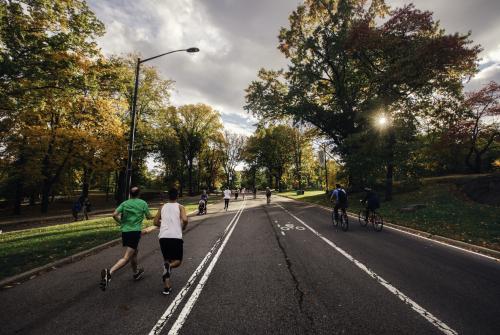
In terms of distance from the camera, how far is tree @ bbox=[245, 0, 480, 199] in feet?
55.8

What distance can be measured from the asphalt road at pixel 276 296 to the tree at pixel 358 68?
1435cm

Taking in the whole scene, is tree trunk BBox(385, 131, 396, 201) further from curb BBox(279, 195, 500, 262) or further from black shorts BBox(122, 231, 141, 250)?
black shorts BBox(122, 231, 141, 250)

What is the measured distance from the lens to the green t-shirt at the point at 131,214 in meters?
5.38

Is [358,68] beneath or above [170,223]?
above

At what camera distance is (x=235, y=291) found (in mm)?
4750

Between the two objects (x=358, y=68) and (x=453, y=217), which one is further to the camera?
(x=358, y=68)

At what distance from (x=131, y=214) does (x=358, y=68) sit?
23447mm

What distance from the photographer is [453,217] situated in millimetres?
12461

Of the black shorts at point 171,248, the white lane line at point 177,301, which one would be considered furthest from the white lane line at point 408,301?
the black shorts at point 171,248

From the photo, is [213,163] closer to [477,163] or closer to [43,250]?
[477,163]

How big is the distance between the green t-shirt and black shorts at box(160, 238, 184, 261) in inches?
35.3

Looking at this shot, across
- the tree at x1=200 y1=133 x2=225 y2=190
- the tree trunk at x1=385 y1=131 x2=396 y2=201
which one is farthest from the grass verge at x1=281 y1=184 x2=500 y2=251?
the tree at x1=200 y1=133 x2=225 y2=190

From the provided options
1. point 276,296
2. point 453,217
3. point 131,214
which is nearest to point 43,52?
point 131,214

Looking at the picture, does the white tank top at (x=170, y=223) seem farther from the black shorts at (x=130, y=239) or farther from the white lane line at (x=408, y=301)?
the white lane line at (x=408, y=301)
